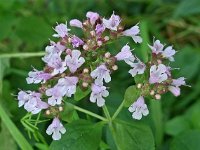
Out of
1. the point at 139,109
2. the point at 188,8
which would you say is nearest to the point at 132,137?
the point at 139,109

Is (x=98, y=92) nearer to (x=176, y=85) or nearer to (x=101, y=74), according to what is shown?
(x=101, y=74)

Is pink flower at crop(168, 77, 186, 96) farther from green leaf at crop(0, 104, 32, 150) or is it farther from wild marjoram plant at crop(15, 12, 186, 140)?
green leaf at crop(0, 104, 32, 150)

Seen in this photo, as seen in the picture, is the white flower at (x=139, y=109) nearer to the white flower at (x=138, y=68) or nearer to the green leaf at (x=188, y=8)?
the white flower at (x=138, y=68)

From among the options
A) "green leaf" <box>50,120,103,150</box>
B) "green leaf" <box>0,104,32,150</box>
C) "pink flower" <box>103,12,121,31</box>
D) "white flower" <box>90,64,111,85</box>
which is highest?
"pink flower" <box>103,12,121,31</box>

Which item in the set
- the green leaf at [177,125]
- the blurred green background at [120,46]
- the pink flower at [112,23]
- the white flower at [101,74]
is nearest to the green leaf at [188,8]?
the blurred green background at [120,46]

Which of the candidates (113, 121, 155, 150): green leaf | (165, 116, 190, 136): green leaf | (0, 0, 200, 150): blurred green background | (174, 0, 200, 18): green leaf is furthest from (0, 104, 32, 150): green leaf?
(174, 0, 200, 18): green leaf

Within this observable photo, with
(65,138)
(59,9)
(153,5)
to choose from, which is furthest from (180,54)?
(65,138)
